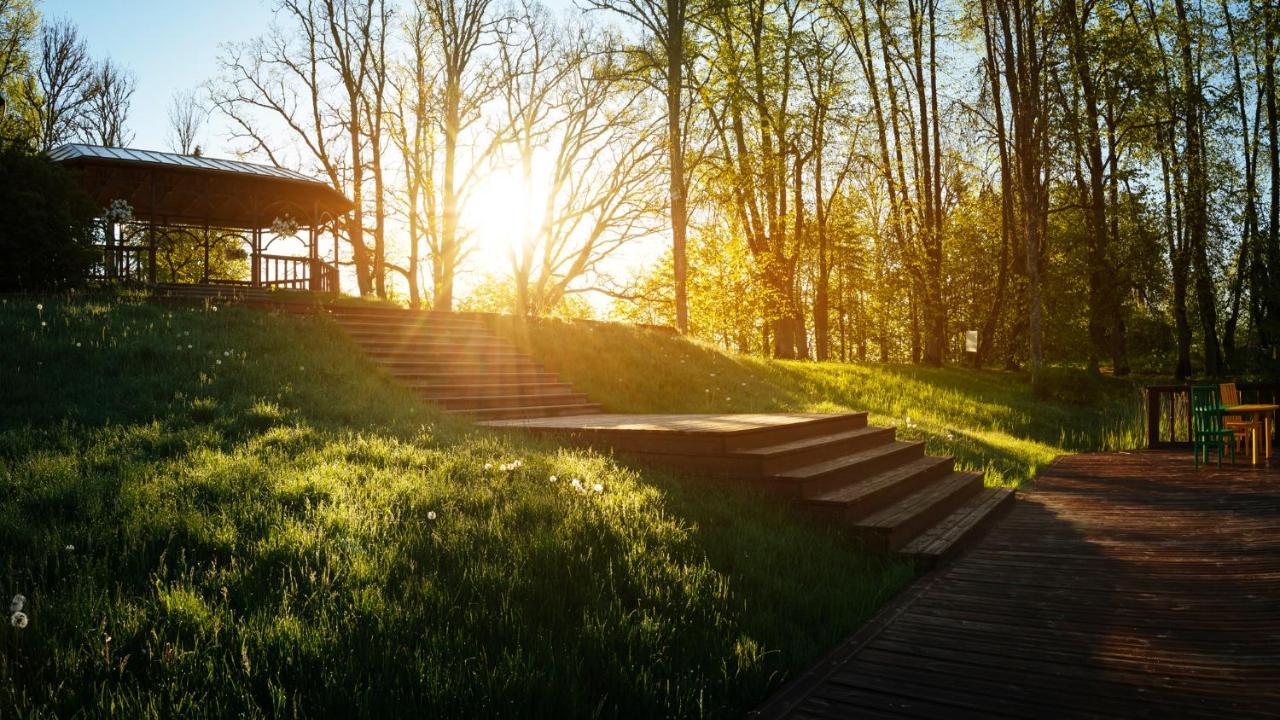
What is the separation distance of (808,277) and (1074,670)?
3326cm

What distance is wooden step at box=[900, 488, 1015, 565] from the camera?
5.91 meters

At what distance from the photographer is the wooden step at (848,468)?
21.2 ft

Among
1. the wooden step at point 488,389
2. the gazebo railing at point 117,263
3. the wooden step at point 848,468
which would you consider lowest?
the wooden step at point 848,468

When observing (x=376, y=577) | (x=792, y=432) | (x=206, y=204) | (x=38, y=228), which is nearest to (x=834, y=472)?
(x=792, y=432)

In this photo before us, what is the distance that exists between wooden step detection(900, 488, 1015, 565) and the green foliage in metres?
14.5

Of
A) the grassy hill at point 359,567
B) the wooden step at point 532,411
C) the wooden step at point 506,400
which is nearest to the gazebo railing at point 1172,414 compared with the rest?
the wooden step at point 532,411

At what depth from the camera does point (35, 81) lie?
95.5 feet

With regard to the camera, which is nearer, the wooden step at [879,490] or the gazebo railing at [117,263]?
the wooden step at [879,490]

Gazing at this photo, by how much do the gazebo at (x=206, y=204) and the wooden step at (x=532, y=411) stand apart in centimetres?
1119

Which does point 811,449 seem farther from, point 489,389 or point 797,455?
point 489,389

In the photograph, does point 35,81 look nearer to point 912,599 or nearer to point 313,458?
point 313,458

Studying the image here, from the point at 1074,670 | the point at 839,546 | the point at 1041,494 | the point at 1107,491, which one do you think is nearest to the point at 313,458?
the point at 839,546

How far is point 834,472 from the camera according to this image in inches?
275

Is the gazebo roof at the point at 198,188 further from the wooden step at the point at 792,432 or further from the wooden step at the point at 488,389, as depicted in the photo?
the wooden step at the point at 792,432
